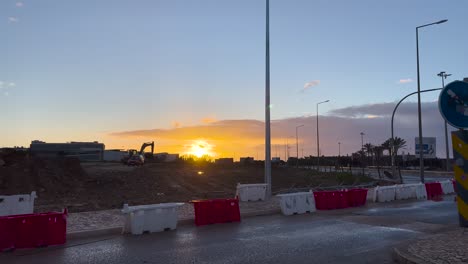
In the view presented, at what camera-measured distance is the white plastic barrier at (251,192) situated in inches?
797

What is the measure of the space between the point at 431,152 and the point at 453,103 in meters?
47.1

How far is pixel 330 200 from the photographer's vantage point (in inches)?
717

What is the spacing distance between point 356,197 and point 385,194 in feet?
8.99

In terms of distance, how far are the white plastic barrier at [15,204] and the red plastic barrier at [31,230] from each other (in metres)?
5.10

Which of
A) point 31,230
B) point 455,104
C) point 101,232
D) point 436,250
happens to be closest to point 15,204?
point 101,232

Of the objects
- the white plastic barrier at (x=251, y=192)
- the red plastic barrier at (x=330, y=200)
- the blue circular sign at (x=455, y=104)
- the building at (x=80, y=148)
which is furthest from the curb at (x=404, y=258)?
the building at (x=80, y=148)

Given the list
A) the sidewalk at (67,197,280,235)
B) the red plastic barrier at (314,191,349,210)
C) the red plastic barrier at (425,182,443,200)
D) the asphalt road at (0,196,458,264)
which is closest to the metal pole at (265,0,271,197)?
the sidewalk at (67,197,280,235)

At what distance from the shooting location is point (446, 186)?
26797 millimetres

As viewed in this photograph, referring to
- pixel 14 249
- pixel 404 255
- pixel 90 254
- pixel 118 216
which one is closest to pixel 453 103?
pixel 404 255

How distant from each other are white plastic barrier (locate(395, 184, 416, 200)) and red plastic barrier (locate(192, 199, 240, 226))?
35.5ft

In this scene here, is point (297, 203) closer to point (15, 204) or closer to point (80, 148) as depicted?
point (15, 204)

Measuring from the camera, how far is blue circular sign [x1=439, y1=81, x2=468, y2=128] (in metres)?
8.74

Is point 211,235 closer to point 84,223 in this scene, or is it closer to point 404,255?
point 84,223

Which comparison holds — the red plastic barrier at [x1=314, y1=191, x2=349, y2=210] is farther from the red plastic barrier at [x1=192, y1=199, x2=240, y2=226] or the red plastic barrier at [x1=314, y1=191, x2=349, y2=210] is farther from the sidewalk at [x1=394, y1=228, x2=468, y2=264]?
the sidewalk at [x1=394, y1=228, x2=468, y2=264]
